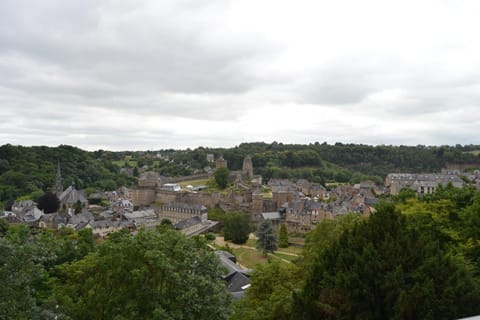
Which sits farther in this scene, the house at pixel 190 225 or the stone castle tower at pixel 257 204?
the stone castle tower at pixel 257 204

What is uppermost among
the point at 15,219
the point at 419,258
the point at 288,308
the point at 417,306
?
the point at 419,258

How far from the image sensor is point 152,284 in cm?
1027

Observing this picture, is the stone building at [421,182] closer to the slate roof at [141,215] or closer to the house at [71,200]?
the slate roof at [141,215]

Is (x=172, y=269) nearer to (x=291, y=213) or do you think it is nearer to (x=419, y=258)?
(x=419, y=258)

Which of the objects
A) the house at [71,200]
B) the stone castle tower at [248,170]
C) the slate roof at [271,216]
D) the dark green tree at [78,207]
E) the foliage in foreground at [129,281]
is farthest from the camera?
the stone castle tower at [248,170]

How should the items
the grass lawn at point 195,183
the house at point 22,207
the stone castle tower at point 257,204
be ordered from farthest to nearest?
the grass lawn at point 195,183 < the house at point 22,207 < the stone castle tower at point 257,204

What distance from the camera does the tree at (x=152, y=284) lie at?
387 inches

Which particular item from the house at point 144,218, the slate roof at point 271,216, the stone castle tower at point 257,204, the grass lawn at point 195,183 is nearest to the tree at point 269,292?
the slate roof at point 271,216

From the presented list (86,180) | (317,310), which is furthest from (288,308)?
(86,180)

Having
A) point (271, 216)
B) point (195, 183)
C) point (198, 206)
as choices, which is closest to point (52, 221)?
point (198, 206)

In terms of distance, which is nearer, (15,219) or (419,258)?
(419,258)

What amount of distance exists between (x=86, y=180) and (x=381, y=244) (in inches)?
3606

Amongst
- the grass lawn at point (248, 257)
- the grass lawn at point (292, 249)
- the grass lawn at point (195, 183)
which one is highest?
the grass lawn at point (195, 183)

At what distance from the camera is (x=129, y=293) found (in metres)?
10.1
